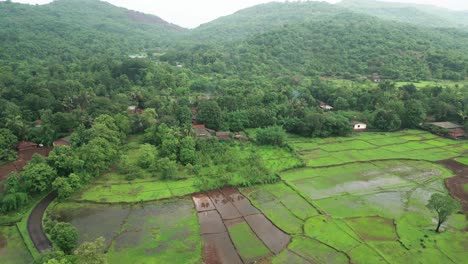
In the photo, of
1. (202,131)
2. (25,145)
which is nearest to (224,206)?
(202,131)

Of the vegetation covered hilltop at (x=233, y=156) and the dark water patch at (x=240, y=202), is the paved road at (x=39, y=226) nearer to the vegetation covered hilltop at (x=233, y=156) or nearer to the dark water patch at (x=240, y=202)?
the vegetation covered hilltop at (x=233, y=156)

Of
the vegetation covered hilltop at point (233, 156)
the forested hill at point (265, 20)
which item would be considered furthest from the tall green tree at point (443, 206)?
the forested hill at point (265, 20)

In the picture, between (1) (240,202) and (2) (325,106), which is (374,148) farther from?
(1) (240,202)

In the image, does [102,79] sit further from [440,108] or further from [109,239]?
[440,108]

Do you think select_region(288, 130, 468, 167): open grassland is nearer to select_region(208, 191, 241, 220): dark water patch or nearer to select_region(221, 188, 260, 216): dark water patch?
select_region(221, 188, 260, 216): dark water patch

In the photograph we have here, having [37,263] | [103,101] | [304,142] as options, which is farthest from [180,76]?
[37,263]

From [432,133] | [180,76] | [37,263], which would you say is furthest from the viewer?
[180,76]
